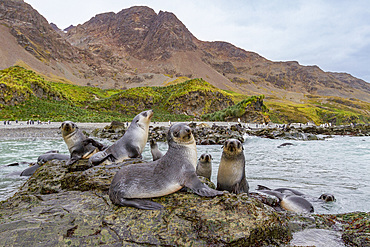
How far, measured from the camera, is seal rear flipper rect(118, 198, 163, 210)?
11.1ft

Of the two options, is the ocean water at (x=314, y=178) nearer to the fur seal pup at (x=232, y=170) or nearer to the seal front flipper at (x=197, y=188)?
the fur seal pup at (x=232, y=170)

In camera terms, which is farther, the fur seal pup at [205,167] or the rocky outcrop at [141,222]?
the fur seal pup at [205,167]

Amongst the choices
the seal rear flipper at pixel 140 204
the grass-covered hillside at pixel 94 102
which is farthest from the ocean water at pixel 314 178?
the grass-covered hillside at pixel 94 102

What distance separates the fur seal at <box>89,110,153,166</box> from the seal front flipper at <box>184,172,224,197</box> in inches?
131

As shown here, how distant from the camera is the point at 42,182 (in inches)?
202

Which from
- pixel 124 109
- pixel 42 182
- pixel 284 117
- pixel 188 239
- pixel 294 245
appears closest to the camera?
pixel 188 239

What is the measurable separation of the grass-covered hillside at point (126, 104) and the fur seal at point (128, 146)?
35.2 metres

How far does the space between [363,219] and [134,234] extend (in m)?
3.87

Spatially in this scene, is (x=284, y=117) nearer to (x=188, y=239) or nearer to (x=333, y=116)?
(x=333, y=116)

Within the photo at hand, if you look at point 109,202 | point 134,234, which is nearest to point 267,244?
point 134,234

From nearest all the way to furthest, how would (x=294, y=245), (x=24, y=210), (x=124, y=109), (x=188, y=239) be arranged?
(x=188, y=239)
(x=294, y=245)
(x=24, y=210)
(x=124, y=109)

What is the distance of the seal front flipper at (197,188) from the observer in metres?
3.63

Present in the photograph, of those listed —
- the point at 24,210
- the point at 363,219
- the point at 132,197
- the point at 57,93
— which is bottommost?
the point at 363,219

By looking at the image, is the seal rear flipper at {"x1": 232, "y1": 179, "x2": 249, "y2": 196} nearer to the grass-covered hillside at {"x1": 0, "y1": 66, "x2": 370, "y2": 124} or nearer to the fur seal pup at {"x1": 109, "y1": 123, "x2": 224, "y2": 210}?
the fur seal pup at {"x1": 109, "y1": 123, "x2": 224, "y2": 210}
